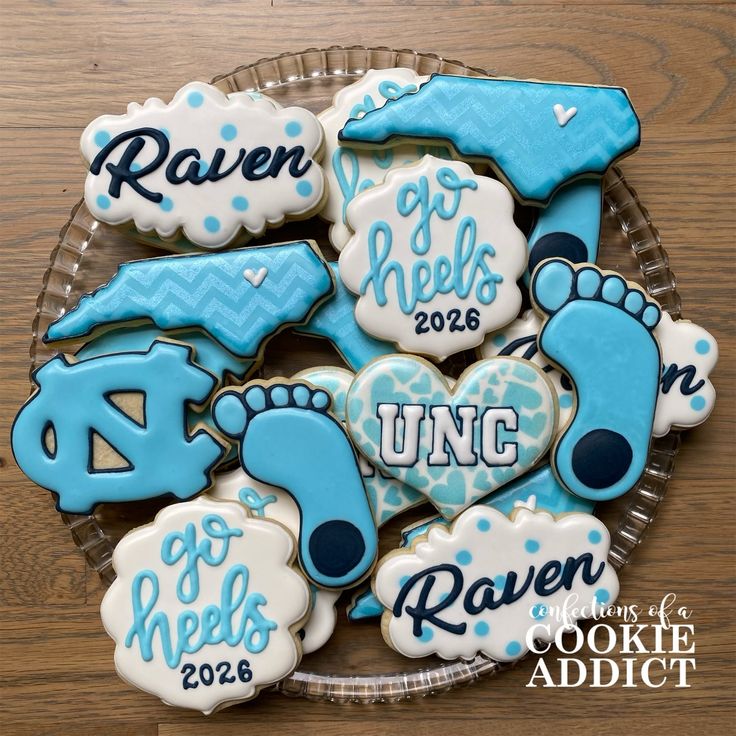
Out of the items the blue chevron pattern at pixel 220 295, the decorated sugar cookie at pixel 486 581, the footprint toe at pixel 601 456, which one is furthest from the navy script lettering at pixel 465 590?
the blue chevron pattern at pixel 220 295

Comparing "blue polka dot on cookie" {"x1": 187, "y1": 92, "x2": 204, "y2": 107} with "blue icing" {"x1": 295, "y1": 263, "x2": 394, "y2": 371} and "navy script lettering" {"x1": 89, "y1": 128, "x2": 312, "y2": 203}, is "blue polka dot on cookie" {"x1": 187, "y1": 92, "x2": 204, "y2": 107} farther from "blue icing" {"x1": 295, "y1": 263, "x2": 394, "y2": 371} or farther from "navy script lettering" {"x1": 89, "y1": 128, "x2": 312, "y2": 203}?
"blue icing" {"x1": 295, "y1": 263, "x2": 394, "y2": 371}

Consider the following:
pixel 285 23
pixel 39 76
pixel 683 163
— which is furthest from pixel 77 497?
pixel 683 163

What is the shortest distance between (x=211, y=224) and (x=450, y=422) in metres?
0.37

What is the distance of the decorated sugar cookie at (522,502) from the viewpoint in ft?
2.90

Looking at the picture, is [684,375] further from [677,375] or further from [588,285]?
[588,285]

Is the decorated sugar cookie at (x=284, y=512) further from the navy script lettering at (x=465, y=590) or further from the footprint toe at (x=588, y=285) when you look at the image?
→ the footprint toe at (x=588, y=285)

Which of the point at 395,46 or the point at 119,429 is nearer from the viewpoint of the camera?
the point at 119,429

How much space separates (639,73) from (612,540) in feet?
2.04

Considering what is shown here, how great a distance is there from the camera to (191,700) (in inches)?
33.2

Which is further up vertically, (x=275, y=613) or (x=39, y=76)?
(x=39, y=76)

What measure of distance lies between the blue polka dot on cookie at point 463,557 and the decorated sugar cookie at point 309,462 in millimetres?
103

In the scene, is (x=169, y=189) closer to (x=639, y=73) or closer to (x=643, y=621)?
(x=639, y=73)

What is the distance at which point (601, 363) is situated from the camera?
855 mm

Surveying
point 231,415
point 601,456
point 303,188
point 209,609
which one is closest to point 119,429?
point 231,415
